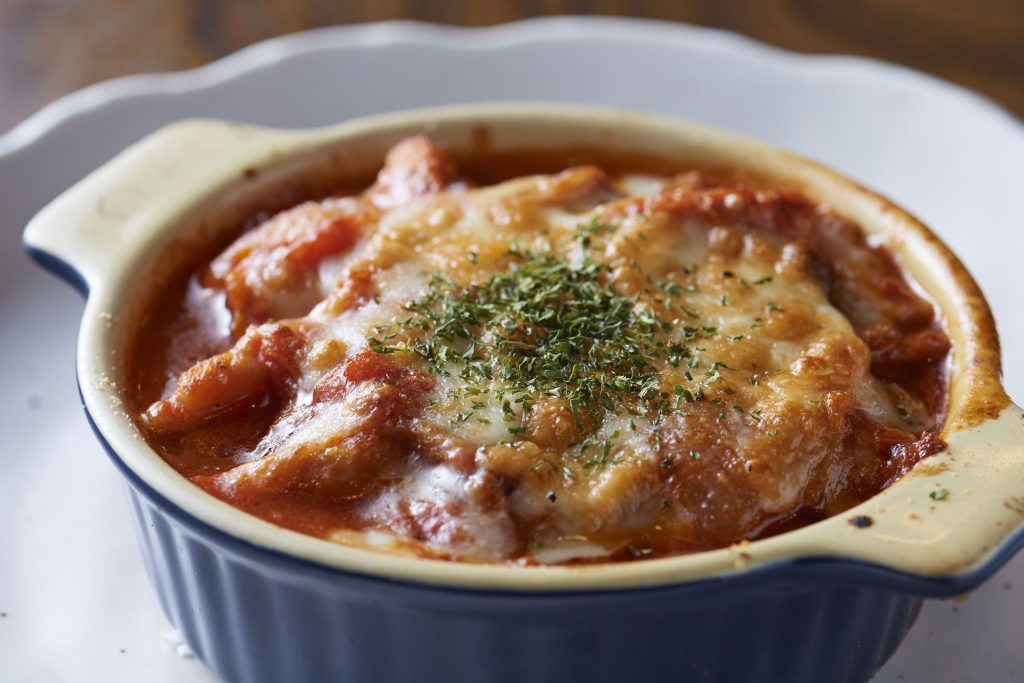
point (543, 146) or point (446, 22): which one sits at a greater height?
point (543, 146)

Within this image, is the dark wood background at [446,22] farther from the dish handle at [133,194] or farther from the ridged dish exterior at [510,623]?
the ridged dish exterior at [510,623]

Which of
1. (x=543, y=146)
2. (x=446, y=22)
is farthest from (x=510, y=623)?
(x=446, y=22)

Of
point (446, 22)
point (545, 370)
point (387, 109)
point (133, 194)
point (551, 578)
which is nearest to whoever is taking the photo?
point (551, 578)

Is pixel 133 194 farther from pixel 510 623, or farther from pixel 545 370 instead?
pixel 510 623

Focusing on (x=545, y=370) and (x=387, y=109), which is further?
(x=387, y=109)

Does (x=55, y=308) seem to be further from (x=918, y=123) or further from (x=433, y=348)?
(x=918, y=123)

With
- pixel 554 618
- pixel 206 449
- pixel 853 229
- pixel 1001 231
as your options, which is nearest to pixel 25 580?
pixel 206 449

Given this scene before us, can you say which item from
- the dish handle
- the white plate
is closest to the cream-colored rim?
the dish handle
